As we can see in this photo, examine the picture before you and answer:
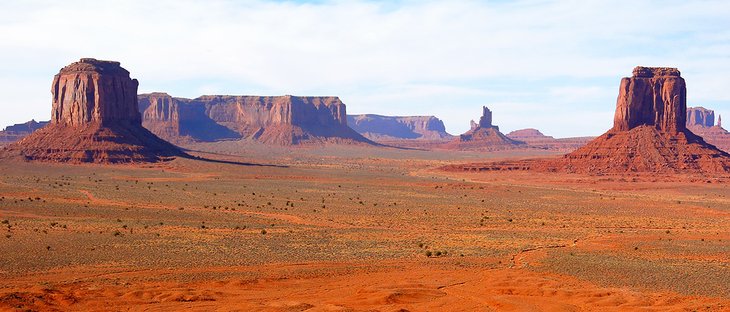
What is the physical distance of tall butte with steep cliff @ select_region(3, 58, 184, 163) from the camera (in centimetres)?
10562

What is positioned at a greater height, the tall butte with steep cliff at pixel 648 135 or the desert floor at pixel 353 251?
the tall butte with steep cliff at pixel 648 135

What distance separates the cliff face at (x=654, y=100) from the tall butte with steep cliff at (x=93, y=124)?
69.2 meters

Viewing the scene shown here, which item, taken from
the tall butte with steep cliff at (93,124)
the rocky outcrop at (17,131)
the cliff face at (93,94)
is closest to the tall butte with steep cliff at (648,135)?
the tall butte with steep cliff at (93,124)

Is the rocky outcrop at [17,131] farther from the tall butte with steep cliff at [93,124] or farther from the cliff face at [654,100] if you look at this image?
the cliff face at [654,100]

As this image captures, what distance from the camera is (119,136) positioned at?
11050 cm

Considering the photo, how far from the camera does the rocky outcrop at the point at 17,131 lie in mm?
184625

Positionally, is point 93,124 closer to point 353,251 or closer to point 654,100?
point 654,100

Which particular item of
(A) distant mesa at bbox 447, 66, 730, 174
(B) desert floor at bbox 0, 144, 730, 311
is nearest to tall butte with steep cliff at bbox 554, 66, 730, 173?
(A) distant mesa at bbox 447, 66, 730, 174

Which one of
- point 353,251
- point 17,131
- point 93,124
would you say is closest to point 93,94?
point 93,124

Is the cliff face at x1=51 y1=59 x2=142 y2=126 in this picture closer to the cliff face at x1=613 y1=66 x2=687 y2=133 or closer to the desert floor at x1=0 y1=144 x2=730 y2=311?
the desert floor at x1=0 y1=144 x2=730 y2=311

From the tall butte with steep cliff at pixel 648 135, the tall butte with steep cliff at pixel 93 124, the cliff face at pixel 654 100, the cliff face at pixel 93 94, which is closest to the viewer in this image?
the tall butte with steep cliff at pixel 648 135

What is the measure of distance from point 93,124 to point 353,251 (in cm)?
8663

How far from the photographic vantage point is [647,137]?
10656 cm

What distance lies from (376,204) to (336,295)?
1382 inches
